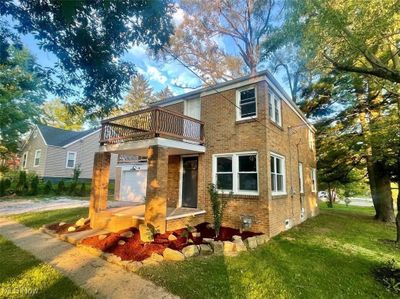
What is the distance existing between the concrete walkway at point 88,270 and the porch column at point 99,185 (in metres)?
1.91

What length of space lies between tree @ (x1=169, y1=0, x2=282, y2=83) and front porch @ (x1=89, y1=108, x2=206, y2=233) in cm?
756

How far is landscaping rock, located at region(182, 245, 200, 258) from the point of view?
6266 mm

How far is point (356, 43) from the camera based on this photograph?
607 centimetres

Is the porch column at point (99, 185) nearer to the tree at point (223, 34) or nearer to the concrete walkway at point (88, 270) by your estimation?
the concrete walkway at point (88, 270)

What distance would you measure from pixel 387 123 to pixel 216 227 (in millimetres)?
12007

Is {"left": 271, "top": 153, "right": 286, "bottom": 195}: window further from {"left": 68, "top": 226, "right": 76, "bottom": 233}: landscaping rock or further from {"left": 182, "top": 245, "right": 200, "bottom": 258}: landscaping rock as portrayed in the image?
{"left": 68, "top": 226, "right": 76, "bottom": 233}: landscaping rock

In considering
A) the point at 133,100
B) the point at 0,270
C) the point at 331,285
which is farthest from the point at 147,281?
the point at 133,100

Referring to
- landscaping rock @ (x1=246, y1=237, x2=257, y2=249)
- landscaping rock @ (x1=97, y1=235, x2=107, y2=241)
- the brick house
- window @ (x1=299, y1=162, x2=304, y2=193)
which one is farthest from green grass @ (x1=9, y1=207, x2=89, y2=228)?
window @ (x1=299, y1=162, x2=304, y2=193)

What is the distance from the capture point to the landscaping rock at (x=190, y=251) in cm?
627

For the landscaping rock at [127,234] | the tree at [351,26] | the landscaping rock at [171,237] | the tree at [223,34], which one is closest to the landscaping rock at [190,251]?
the landscaping rock at [171,237]

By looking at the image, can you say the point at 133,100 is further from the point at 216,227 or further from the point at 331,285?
the point at 331,285

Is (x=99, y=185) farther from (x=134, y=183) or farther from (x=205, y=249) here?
(x=134, y=183)

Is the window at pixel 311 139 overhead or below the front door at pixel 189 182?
overhead

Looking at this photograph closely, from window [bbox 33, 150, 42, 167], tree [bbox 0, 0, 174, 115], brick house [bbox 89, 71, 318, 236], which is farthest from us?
window [bbox 33, 150, 42, 167]
